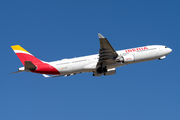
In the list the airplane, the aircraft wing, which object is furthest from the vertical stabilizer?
the aircraft wing

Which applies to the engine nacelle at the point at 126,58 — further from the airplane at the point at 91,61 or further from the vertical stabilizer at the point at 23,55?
the vertical stabilizer at the point at 23,55

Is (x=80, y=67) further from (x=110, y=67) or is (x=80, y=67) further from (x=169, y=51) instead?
(x=169, y=51)

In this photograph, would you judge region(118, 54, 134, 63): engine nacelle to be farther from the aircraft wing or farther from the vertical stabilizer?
the vertical stabilizer

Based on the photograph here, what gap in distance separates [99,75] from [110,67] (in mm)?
4073

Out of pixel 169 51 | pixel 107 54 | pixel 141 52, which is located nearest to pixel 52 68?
pixel 107 54

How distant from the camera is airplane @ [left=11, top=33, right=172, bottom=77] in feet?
137

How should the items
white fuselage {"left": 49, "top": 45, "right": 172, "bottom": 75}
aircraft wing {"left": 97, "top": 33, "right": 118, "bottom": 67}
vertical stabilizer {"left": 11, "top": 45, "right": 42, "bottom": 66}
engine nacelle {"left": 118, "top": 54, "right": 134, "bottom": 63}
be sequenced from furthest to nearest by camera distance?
engine nacelle {"left": 118, "top": 54, "right": 134, "bottom": 63}
white fuselage {"left": 49, "top": 45, "right": 172, "bottom": 75}
vertical stabilizer {"left": 11, "top": 45, "right": 42, "bottom": 66}
aircraft wing {"left": 97, "top": 33, "right": 118, "bottom": 67}

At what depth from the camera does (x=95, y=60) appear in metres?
45.7

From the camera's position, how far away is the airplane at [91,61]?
1650 inches

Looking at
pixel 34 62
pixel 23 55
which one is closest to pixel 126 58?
pixel 34 62

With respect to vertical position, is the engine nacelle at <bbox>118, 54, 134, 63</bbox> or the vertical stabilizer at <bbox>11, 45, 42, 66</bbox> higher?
the vertical stabilizer at <bbox>11, 45, 42, 66</bbox>

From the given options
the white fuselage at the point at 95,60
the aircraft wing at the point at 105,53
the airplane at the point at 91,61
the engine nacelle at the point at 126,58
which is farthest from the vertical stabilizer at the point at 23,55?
the engine nacelle at the point at 126,58

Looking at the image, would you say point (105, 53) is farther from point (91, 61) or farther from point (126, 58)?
point (126, 58)

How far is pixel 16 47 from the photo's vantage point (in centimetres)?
4319
